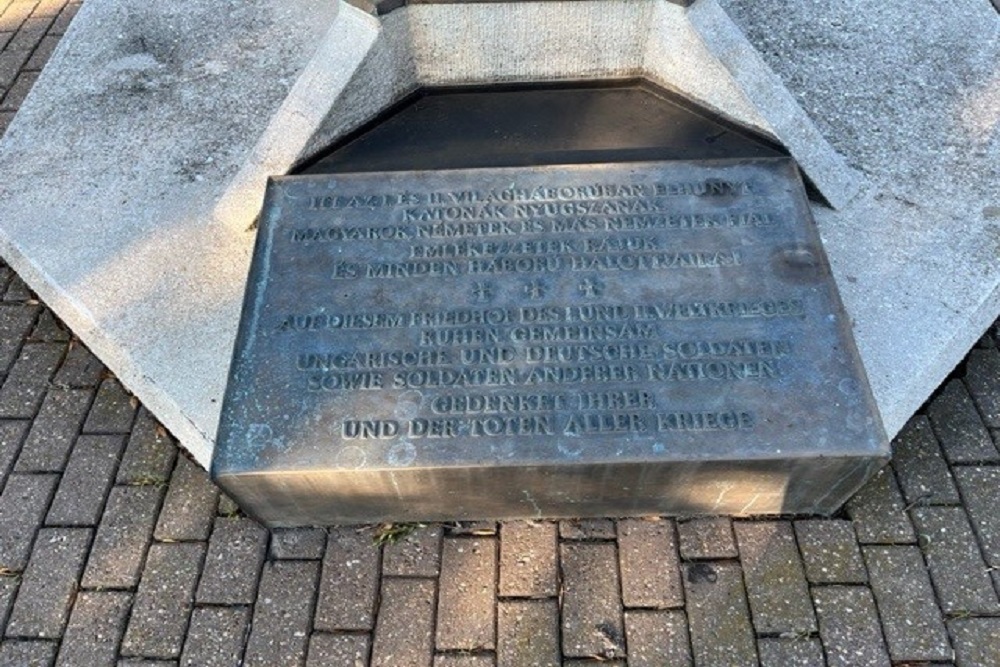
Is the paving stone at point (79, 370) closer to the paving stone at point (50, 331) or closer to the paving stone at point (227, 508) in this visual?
the paving stone at point (50, 331)

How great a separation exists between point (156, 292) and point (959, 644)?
2696 mm

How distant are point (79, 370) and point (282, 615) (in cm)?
126

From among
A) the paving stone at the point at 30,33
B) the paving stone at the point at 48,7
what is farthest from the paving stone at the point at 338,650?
the paving stone at the point at 48,7

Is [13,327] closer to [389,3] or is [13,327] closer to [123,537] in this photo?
[123,537]

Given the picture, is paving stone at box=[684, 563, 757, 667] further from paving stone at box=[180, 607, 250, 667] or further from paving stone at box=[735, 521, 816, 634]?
paving stone at box=[180, 607, 250, 667]

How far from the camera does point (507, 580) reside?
2.35m

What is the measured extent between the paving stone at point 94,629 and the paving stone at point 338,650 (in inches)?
22.6

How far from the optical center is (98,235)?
113 inches

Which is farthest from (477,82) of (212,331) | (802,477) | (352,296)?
(802,477)

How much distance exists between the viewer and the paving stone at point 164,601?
2283 mm

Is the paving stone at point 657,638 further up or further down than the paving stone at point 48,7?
further down

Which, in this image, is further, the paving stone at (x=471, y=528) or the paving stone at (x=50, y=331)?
the paving stone at (x=50, y=331)

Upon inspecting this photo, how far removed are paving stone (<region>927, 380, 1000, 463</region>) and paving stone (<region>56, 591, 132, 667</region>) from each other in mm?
2603

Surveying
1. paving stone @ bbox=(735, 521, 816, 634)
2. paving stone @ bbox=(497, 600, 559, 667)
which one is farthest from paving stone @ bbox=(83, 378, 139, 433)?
paving stone @ bbox=(735, 521, 816, 634)
